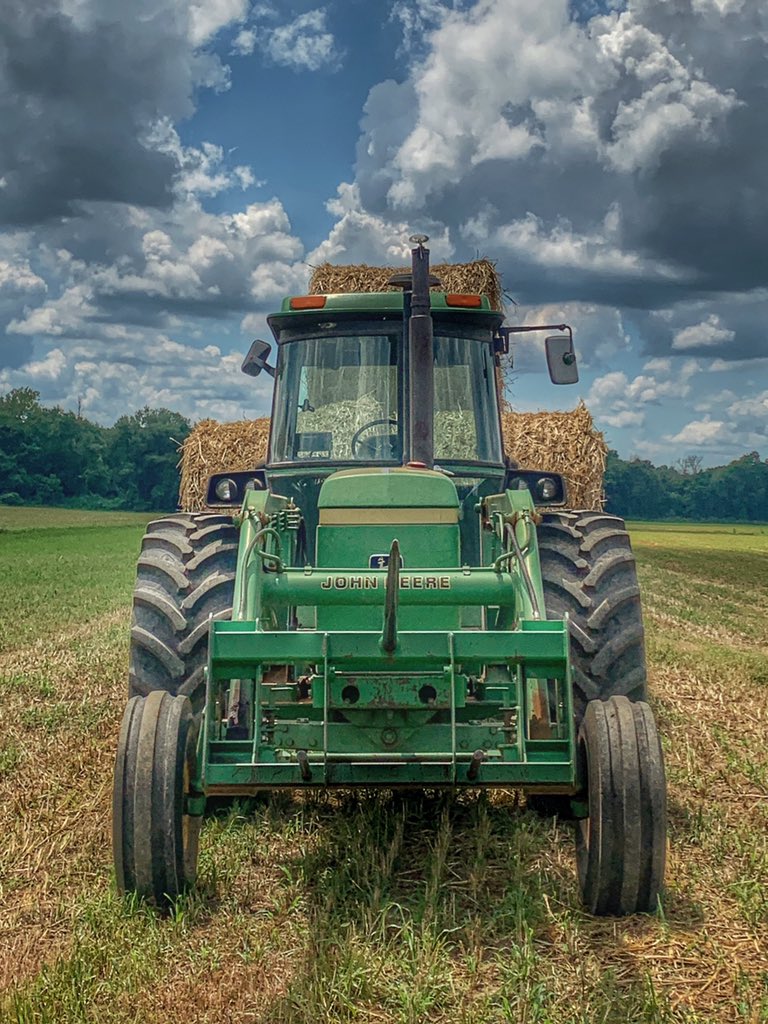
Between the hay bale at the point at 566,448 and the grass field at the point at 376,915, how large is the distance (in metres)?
5.79

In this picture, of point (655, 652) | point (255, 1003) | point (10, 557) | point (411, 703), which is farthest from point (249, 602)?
point (10, 557)

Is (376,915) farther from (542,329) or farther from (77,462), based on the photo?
(77,462)

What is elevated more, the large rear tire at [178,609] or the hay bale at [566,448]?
the hay bale at [566,448]

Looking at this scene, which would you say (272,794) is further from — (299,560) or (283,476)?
(283,476)

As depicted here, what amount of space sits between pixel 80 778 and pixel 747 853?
3514 mm

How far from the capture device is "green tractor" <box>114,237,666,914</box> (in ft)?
14.1

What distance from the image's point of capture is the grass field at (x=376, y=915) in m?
3.56

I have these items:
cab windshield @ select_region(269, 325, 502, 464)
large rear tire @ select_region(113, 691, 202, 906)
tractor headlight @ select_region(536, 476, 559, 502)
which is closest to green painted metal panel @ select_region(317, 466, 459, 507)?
cab windshield @ select_region(269, 325, 502, 464)

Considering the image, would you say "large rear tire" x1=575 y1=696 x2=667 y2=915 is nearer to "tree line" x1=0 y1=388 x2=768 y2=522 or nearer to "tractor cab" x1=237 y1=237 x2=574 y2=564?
"tractor cab" x1=237 y1=237 x2=574 y2=564

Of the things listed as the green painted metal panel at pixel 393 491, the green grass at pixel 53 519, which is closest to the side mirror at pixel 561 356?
the green painted metal panel at pixel 393 491

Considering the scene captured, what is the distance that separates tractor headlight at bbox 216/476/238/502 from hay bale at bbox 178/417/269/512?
642cm

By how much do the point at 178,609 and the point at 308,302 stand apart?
78.7 inches

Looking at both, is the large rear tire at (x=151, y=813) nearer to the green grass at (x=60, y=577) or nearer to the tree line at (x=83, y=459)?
the green grass at (x=60, y=577)

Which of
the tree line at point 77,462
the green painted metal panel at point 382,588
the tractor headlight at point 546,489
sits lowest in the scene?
the green painted metal panel at point 382,588
